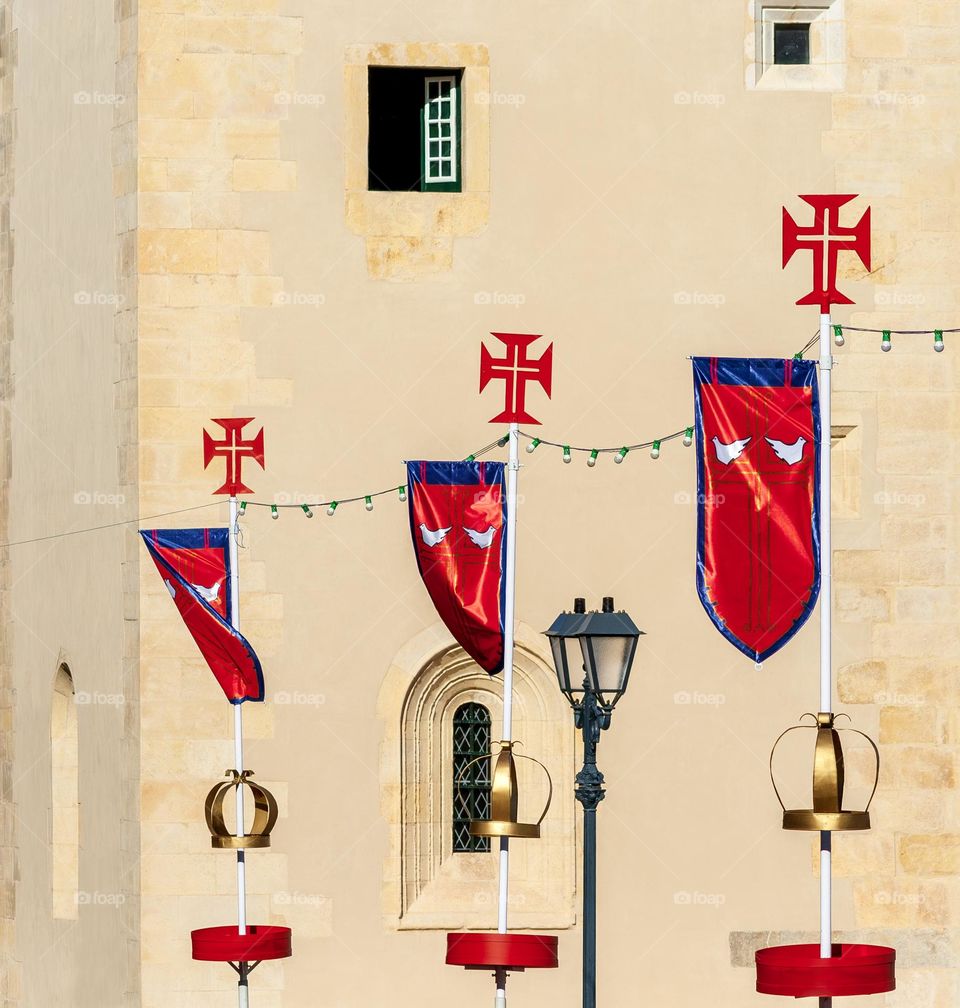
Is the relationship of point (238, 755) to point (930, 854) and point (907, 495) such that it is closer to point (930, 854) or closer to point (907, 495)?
point (930, 854)

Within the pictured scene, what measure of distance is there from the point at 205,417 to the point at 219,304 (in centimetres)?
81

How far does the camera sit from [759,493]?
12.3m

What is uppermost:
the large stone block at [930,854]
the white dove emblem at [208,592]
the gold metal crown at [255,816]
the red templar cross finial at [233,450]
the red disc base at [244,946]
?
the red templar cross finial at [233,450]

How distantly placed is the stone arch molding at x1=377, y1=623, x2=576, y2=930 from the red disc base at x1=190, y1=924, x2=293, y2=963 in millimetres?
1303

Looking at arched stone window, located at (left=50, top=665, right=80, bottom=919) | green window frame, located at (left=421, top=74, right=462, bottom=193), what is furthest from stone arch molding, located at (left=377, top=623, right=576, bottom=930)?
arched stone window, located at (left=50, top=665, right=80, bottom=919)

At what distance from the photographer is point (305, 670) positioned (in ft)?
54.6

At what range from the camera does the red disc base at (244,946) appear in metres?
15.2

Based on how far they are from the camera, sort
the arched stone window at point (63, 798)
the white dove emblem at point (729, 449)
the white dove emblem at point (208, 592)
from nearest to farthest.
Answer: the white dove emblem at point (729, 449) < the white dove emblem at point (208, 592) < the arched stone window at point (63, 798)

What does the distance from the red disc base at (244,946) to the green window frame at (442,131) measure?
215 inches

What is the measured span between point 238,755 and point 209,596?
3.55ft

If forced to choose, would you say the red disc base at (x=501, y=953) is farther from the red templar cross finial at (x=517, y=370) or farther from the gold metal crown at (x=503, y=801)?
the red templar cross finial at (x=517, y=370)

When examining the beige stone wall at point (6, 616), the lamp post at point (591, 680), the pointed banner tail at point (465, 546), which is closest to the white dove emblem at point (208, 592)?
the pointed banner tail at point (465, 546)

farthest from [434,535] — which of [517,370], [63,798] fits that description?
[63,798]

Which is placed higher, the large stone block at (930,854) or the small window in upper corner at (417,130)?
the small window in upper corner at (417,130)
